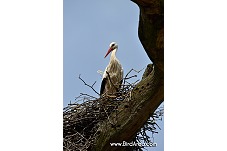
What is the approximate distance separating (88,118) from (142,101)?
1.62ft

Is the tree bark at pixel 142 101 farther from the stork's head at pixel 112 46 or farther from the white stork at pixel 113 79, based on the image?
the white stork at pixel 113 79

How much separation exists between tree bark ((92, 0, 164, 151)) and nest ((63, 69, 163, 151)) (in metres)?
0.10

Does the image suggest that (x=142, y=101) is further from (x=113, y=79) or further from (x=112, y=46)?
(x=113, y=79)

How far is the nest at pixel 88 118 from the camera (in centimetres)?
236

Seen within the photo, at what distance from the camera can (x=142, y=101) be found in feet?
6.97

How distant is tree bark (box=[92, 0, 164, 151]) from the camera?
1.83 m

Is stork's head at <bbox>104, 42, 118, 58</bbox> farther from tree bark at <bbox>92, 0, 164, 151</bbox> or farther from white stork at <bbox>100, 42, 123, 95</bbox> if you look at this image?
white stork at <bbox>100, 42, 123, 95</bbox>

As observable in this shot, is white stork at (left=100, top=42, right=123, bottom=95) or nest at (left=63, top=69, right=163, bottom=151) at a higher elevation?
white stork at (left=100, top=42, right=123, bottom=95)

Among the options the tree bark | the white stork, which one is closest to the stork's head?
the tree bark

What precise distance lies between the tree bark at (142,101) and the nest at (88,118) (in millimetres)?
105

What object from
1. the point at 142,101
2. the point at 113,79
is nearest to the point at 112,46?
the point at 142,101
